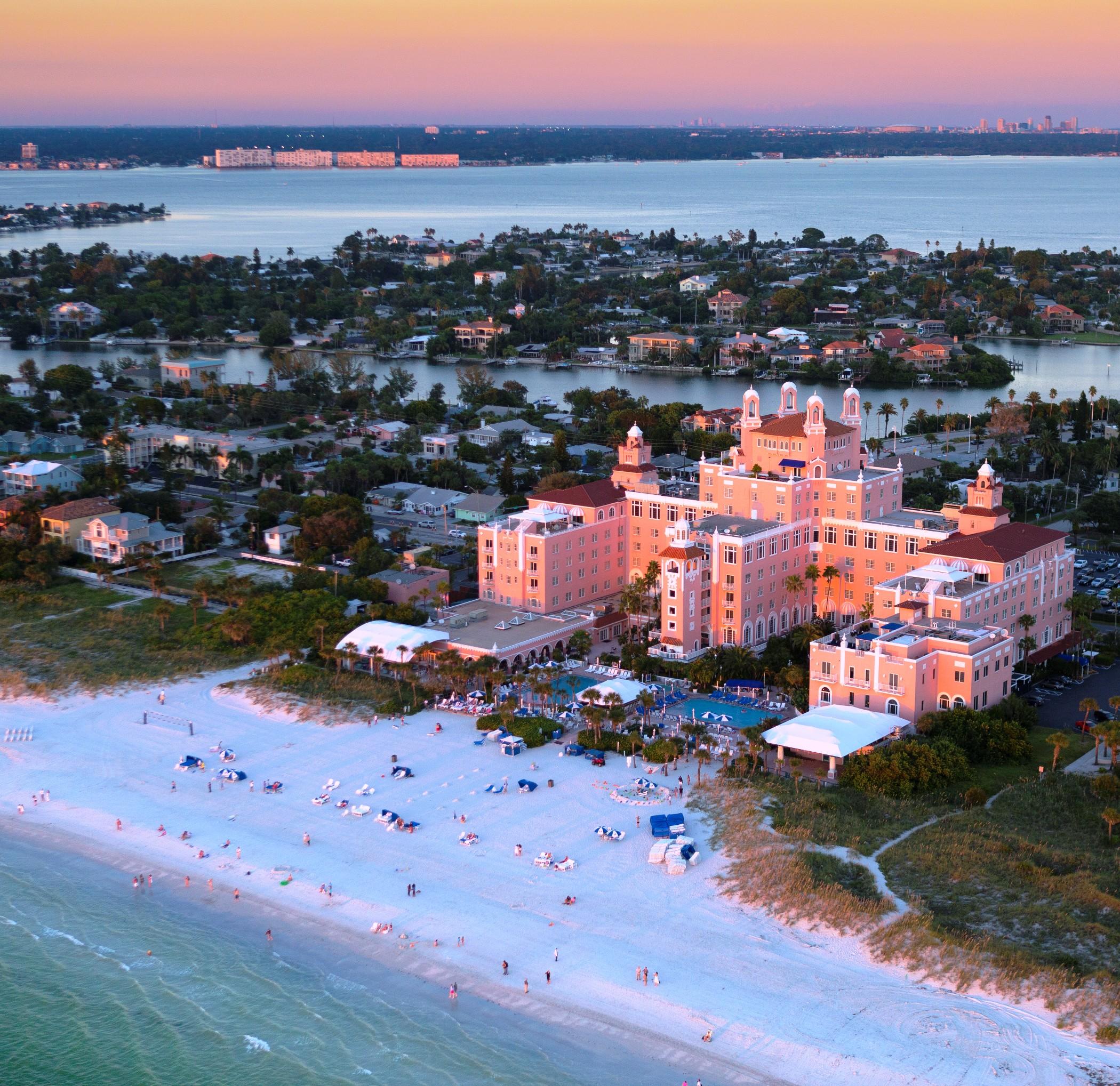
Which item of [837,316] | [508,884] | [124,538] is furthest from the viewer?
[837,316]

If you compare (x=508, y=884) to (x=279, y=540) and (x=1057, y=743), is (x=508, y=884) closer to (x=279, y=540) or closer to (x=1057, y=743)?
(x=1057, y=743)

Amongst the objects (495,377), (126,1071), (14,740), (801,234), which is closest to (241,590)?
(14,740)

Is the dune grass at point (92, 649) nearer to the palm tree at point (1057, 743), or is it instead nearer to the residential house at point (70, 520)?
the residential house at point (70, 520)

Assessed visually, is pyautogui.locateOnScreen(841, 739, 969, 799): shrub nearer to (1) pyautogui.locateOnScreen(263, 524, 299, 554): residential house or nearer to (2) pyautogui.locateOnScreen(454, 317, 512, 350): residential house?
(1) pyautogui.locateOnScreen(263, 524, 299, 554): residential house

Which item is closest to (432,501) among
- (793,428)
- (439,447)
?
(439,447)

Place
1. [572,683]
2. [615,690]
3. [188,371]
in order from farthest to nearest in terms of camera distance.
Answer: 1. [188,371]
2. [572,683]
3. [615,690]

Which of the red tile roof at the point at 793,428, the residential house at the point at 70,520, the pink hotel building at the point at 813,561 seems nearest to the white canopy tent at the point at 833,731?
the pink hotel building at the point at 813,561
